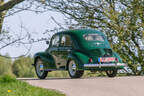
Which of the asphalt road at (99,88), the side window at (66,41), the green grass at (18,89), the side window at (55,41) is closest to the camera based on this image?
the asphalt road at (99,88)

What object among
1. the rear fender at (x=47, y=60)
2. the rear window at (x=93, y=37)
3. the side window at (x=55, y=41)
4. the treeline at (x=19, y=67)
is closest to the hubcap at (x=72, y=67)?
the rear fender at (x=47, y=60)

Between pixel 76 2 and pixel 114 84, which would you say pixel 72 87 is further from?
pixel 76 2

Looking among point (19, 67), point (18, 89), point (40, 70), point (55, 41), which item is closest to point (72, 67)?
point (55, 41)

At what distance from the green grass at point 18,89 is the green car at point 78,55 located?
205 centimetres

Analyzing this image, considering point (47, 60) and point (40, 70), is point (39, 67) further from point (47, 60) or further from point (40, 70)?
point (47, 60)

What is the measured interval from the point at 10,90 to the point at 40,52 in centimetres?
445

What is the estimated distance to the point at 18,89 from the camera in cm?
1146

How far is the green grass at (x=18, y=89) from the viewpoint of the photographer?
34.8 feet

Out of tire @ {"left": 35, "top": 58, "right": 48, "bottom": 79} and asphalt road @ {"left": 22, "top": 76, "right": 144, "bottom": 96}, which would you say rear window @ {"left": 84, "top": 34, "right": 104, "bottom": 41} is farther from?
asphalt road @ {"left": 22, "top": 76, "right": 144, "bottom": 96}

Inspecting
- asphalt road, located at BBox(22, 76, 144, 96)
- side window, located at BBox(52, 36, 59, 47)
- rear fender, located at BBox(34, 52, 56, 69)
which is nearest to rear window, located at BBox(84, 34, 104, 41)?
side window, located at BBox(52, 36, 59, 47)

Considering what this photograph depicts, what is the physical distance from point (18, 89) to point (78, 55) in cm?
278

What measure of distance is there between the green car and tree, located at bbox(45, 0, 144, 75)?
303 centimetres

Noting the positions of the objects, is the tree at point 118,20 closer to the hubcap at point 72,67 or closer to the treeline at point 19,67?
Answer: the hubcap at point 72,67

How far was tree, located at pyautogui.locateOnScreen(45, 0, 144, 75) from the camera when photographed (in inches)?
703
